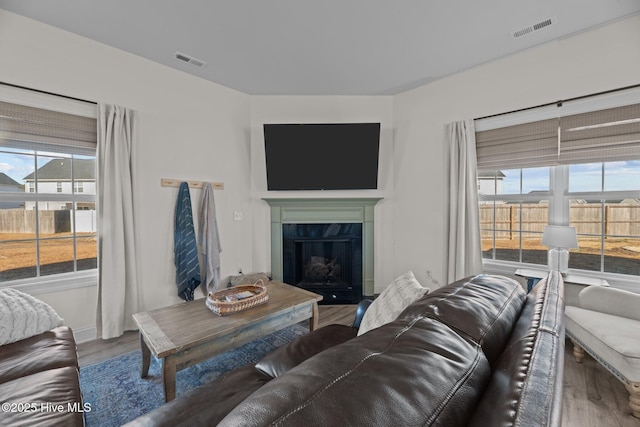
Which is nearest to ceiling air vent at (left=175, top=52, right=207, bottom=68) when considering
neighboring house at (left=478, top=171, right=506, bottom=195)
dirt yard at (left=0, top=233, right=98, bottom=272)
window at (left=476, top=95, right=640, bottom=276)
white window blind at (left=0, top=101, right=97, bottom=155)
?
white window blind at (left=0, top=101, right=97, bottom=155)

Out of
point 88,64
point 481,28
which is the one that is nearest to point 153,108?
point 88,64

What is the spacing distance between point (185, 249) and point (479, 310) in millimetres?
2789

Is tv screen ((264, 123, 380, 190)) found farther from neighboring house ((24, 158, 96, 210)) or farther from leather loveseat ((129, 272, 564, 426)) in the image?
leather loveseat ((129, 272, 564, 426))

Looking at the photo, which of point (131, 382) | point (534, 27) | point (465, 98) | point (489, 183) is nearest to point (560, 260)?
point (489, 183)

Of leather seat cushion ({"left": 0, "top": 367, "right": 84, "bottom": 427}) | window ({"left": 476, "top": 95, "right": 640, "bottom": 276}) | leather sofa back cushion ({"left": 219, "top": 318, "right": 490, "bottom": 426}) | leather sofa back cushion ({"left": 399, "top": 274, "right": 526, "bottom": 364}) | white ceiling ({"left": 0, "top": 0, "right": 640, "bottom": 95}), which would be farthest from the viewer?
window ({"left": 476, "top": 95, "right": 640, "bottom": 276})

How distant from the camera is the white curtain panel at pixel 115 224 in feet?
8.03

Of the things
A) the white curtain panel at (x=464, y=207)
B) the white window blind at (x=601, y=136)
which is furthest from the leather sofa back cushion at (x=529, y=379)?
the white window blind at (x=601, y=136)

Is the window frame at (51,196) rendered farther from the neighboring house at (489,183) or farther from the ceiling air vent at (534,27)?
the neighboring house at (489,183)

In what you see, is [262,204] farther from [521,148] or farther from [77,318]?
[521,148]

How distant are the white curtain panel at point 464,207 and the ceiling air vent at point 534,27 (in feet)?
2.66

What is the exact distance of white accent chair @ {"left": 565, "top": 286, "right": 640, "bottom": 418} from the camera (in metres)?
1.54

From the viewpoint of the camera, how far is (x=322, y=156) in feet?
11.0

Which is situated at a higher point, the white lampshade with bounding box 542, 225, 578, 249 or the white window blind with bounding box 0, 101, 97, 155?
the white window blind with bounding box 0, 101, 97, 155

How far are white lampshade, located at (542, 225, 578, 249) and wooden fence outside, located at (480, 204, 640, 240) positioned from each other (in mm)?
494
